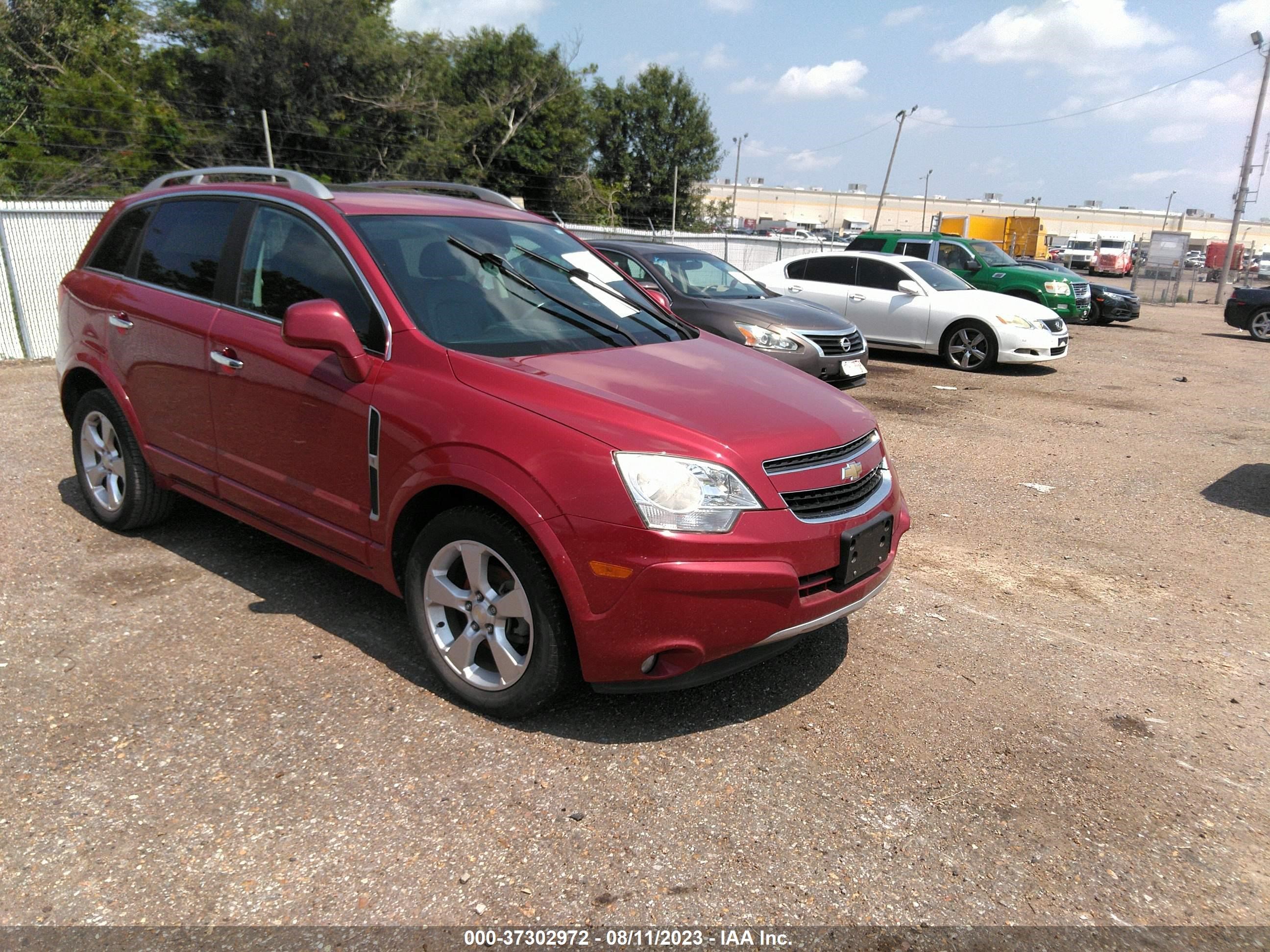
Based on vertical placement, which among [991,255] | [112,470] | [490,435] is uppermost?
[991,255]

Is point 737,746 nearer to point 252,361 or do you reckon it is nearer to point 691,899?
point 691,899

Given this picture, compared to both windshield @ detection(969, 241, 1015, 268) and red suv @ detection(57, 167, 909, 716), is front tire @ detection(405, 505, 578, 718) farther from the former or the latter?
windshield @ detection(969, 241, 1015, 268)

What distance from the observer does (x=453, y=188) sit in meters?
5.30

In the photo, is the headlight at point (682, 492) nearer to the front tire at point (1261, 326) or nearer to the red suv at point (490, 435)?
the red suv at point (490, 435)

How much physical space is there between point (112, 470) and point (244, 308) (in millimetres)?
1603

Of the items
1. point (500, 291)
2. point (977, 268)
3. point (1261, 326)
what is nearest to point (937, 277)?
point (977, 268)

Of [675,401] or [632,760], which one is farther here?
[675,401]

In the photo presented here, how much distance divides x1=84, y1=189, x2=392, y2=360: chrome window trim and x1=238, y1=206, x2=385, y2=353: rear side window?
0.9 inches

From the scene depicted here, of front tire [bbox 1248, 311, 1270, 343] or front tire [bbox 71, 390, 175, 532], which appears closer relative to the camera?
front tire [bbox 71, 390, 175, 532]

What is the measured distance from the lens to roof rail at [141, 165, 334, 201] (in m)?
4.06

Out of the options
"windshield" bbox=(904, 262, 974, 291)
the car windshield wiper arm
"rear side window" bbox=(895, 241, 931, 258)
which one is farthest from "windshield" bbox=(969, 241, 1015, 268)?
the car windshield wiper arm

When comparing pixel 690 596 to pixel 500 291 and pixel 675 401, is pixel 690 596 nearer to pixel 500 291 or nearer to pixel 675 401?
pixel 675 401

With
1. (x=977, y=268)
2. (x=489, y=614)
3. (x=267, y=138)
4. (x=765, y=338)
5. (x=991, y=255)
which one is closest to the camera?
(x=489, y=614)

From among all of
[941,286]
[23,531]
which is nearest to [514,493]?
[23,531]
